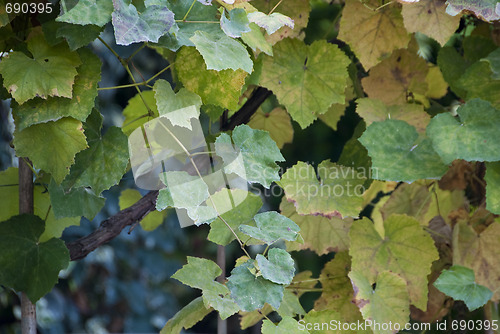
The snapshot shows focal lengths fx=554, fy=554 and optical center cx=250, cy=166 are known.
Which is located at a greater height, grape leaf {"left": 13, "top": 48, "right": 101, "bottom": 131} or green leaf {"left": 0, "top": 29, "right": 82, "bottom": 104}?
green leaf {"left": 0, "top": 29, "right": 82, "bottom": 104}

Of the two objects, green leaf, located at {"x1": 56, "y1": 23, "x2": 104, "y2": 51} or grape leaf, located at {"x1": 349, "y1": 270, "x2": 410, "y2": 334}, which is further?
grape leaf, located at {"x1": 349, "y1": 270, "x2": 410, "y2": 334}

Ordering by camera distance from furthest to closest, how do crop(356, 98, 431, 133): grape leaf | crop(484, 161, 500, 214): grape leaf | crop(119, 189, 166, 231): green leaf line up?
crop(119, 189, 166, 231): green leaf
crop(356, 98, 431, 133): grape leaf
crop(484, 161, 500, 214): grape leaf

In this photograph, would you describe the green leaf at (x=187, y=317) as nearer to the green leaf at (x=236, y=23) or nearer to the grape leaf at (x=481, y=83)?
the green leaf at (x=236, y=23)

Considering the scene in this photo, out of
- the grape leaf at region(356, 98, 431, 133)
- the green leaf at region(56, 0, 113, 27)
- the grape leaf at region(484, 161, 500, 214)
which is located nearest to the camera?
the green leaf at region(56, 0, 113, 27)

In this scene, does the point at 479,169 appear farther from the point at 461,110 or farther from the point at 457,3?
the point at 457,3

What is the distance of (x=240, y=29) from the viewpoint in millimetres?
690

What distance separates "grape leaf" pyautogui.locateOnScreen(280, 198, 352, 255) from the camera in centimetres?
99

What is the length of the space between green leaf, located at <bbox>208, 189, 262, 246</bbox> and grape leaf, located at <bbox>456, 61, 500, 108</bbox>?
40cm

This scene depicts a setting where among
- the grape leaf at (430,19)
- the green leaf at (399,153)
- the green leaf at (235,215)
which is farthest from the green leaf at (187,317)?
the grape leaf at (430,19)

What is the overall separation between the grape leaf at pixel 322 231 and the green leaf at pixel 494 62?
35 cm

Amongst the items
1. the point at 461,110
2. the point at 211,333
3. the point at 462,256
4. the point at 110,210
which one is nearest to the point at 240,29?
the point at 461,110

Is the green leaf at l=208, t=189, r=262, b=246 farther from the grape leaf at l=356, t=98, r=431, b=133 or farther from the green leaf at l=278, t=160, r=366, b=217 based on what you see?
the grape leaf at l=356, t=98, r=431, b=133

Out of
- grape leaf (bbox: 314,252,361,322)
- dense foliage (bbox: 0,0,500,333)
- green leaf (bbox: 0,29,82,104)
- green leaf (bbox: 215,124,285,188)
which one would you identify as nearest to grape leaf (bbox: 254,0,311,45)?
dense foliage (bbox: 0,0,500,333)

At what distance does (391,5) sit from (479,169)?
0.40 meters
